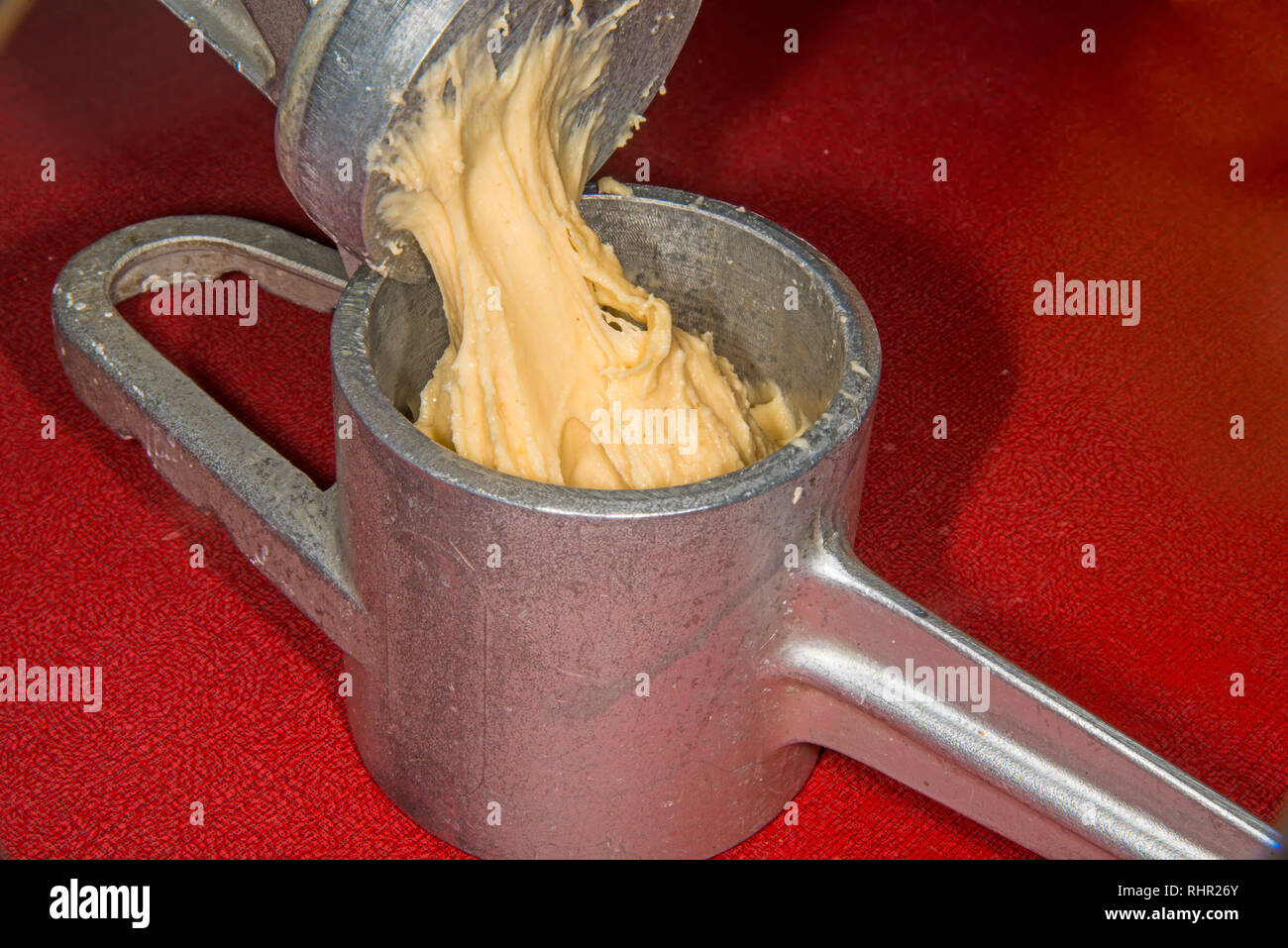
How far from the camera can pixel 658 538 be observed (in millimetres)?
711

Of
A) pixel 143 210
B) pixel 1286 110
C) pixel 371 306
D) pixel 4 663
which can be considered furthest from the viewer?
pixel 1286 110

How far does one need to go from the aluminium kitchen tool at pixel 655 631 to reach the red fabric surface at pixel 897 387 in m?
0.08

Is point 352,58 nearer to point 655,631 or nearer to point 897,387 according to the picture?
point 655,631

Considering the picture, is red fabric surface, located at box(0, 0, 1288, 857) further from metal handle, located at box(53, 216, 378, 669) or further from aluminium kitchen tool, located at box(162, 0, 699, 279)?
aluminium kitchen tool, located at box(162, 0, 699, 279)

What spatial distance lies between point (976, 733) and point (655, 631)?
0.54 ft

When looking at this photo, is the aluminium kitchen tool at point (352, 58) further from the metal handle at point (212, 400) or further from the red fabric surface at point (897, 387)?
the red fabric surface at point (897, 387)

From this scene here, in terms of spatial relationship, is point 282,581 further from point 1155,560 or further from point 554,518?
point 1155,560

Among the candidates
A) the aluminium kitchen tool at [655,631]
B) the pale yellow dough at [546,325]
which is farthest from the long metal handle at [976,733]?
the pale yellow dough at [546,325]

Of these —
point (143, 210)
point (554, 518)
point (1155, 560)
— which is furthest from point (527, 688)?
point (143, 210)

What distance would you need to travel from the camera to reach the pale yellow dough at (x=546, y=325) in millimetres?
793

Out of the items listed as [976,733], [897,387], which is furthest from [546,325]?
[897,387]

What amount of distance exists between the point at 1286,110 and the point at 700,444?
2.90ft

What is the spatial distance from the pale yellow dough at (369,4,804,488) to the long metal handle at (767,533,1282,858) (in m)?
0.11

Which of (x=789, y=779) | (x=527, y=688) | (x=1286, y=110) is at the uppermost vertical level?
(x=1286, y=110)
